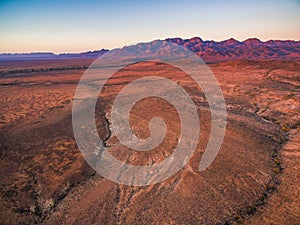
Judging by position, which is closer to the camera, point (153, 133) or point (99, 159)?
point (99, 159)

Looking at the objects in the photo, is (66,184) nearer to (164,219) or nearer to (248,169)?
(164,219)

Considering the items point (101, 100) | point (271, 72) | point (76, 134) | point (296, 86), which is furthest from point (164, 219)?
point (271, 72)

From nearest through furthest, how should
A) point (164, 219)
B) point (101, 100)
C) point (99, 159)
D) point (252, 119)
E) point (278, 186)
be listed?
point (164, 219), point (278, 186), point (99, 159), point (252, 119), point (101, 100)

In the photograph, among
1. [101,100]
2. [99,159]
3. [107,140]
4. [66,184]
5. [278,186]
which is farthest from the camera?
[101,100]

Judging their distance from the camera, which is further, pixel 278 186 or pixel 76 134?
pixel 76 134

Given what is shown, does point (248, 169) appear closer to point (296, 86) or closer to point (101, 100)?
point (101, 100)

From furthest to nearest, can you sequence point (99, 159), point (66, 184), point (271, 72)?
point (271, 72) < point (99, 159) < point (66, 184)

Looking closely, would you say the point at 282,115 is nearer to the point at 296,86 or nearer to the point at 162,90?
the point at 296,86

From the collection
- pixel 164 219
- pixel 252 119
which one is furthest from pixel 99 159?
pixel 252 119

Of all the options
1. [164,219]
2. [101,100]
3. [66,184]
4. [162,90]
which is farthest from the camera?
[162,90]
